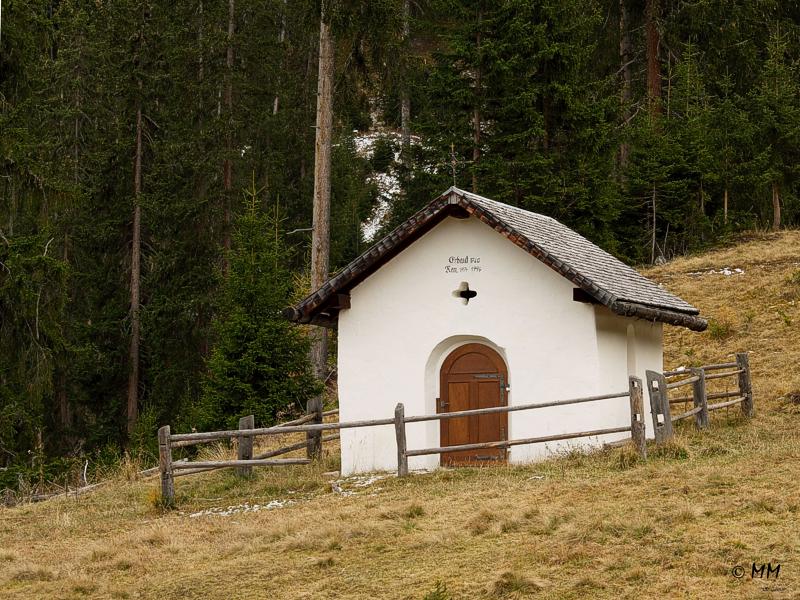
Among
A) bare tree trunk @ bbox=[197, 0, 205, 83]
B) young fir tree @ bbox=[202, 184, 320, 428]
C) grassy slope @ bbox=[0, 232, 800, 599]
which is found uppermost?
bare tree trunk @ bbox=[197, 0, 205, 83]

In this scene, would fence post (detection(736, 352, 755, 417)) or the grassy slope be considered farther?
fence post (detection(736, 352, 755, 417))

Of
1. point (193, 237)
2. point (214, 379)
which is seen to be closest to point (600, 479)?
point (214, 379)

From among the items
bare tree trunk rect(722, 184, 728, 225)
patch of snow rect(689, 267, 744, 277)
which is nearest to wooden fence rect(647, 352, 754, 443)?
patch of snow rect(689, 267, 744, 277)

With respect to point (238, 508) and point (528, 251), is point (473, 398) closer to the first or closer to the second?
point (528, 251)

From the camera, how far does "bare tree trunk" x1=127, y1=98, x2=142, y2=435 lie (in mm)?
33562

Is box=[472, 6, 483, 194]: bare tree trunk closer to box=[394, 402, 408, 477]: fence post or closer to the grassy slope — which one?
the grassy slope

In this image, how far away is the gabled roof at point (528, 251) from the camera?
17.5 meters

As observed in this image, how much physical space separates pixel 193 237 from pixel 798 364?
18924 millimetres

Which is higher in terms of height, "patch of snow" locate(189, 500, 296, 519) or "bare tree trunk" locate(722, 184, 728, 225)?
"bare tree trunk" locate(722, 184, 728, 225)

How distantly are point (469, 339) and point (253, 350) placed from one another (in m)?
5.88

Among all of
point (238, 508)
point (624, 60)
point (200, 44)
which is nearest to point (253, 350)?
point (238, 508)

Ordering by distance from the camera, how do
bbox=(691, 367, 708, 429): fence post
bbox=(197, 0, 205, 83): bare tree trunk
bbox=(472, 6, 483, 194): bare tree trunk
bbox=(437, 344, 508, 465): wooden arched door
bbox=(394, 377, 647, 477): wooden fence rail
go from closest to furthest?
bbox=(394, 377, 647, 477): wooden fence rail < bbox=(437, 344, 508, 465): wooden arched door < bbox=(691, 367, 708, 429): fence post < bbox=(472, 6, 483, 194): bare tree trunk < bbox=(197, 0, 205, 83): bare tree trunk

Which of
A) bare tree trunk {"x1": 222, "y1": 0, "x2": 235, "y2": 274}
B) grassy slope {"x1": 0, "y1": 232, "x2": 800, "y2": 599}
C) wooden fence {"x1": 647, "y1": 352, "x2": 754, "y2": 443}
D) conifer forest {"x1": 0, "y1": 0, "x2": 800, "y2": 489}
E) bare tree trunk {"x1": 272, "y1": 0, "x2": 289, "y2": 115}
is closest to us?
Answer: grassy slope {"x1": 0, "y1": 232, "x2": 800, "y2": 599}

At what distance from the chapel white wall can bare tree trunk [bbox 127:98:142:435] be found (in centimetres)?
1582
